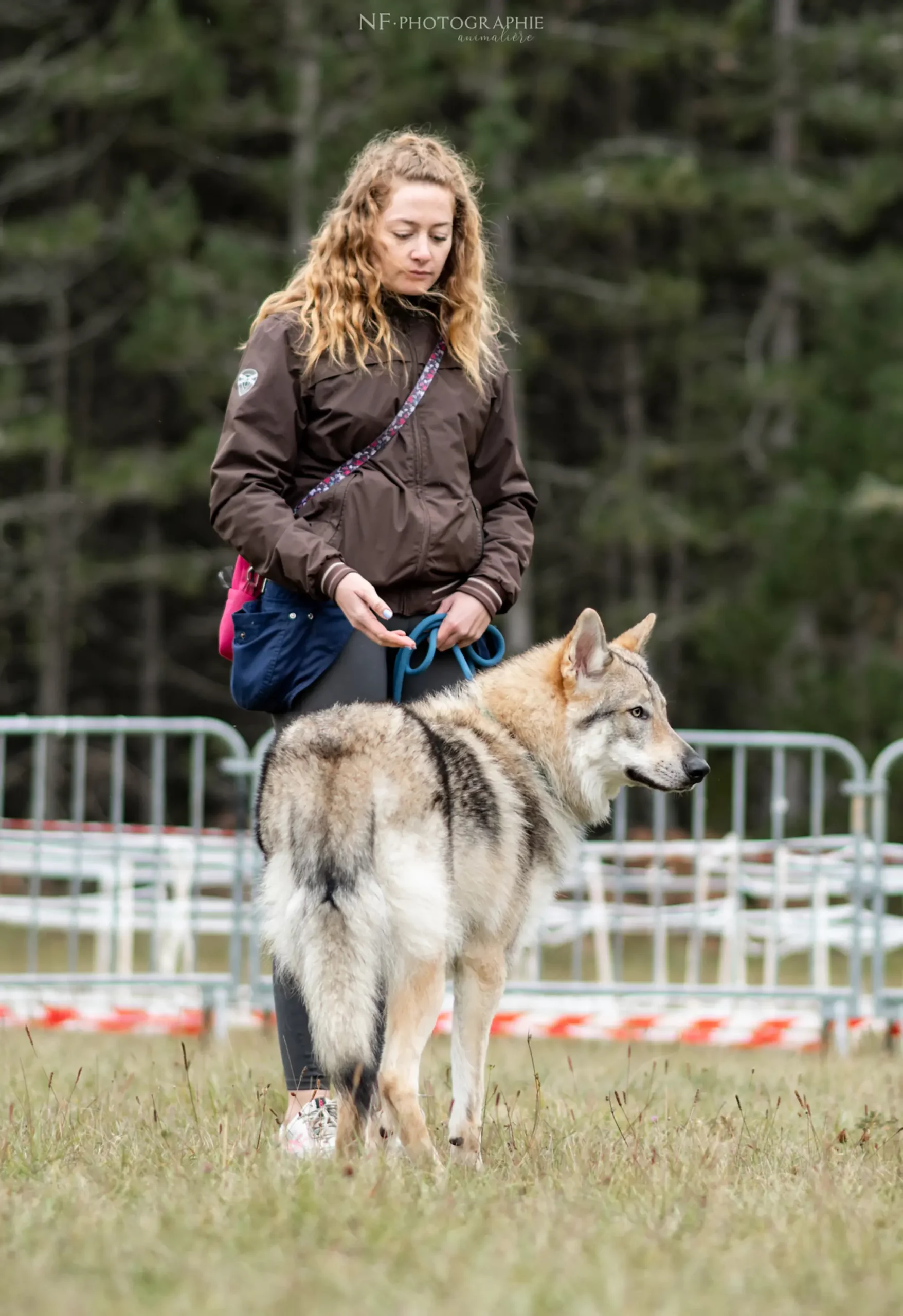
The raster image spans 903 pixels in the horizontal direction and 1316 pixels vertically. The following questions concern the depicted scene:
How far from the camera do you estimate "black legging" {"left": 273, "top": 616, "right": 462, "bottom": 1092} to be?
4262mm

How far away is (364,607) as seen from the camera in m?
4.13

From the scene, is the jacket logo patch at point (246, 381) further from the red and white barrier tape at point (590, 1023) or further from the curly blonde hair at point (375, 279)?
the red and white barrier tape at point (590, 1023)

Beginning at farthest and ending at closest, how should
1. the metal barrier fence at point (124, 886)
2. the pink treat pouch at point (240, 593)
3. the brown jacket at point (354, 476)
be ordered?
the metal barrier fence at point (124, 886) < the pink treat pouch at point (240, 593) < the brown jacket at point (354, 476)

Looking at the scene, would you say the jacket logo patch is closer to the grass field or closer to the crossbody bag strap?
the crossbody bag strap

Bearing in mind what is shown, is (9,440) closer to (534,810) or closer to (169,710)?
(169,710)

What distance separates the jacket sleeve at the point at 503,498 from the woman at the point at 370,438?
2cm

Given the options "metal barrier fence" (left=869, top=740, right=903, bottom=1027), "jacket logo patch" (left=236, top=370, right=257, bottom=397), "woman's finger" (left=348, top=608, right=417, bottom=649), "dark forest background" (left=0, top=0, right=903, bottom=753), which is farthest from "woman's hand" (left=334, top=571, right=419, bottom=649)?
"dark forest background" (left=0, top=0, right=903, bottom=753)

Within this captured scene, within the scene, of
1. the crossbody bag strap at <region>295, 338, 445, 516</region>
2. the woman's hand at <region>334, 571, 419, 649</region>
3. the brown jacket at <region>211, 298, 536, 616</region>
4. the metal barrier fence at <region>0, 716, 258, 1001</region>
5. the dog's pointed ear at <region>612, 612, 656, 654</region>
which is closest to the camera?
the woman's hand at <region>334, 571, 419, 649</region>

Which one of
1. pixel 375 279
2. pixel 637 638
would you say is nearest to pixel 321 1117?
pixel 637 638

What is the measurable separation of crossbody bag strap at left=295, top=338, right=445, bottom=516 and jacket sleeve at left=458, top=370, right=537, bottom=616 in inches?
11.0

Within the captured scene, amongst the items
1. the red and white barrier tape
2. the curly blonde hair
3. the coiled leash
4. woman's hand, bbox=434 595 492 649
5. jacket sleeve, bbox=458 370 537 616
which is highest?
the curly blonde hair

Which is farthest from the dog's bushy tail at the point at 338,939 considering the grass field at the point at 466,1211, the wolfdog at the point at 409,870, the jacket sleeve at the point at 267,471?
the jacket sleeve at the point at 267,471

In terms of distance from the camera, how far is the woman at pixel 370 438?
4.24 meters

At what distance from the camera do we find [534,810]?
14.8 ft
